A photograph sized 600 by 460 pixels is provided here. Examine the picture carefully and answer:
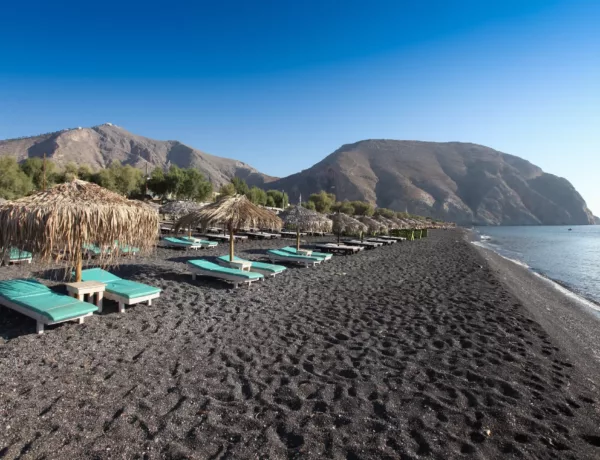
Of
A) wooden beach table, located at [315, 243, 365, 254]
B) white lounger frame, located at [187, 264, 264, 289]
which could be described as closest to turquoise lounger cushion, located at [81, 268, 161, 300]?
white lounger frame, located at [187, 264, 264, 289]

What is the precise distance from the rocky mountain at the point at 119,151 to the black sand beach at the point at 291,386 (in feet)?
408

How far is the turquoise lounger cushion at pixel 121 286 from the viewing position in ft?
18.4

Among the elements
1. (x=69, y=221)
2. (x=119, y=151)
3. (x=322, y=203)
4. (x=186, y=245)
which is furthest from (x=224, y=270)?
(x=119, y=151)

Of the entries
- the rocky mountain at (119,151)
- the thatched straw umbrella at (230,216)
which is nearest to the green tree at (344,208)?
the thatched straw umbrella at (230,216)

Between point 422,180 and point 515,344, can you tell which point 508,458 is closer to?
point 515,344

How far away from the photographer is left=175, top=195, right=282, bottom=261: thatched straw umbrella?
31.3ft

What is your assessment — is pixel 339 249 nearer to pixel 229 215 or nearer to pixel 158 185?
pixel 229 215

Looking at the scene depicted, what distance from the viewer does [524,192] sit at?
150 metres

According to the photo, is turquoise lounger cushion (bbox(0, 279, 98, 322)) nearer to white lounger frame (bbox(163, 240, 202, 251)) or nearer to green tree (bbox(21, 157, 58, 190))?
white lounger frame (bbox(163, 240, 202, 251))

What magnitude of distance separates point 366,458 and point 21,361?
401 centimetres

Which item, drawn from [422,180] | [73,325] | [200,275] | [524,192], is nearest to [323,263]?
[200,275]

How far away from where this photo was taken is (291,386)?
3520 millimetres

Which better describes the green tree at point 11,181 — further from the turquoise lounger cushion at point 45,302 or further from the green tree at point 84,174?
the turquoise lounger cushion at point 45,302

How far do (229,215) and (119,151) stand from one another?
535 feet
